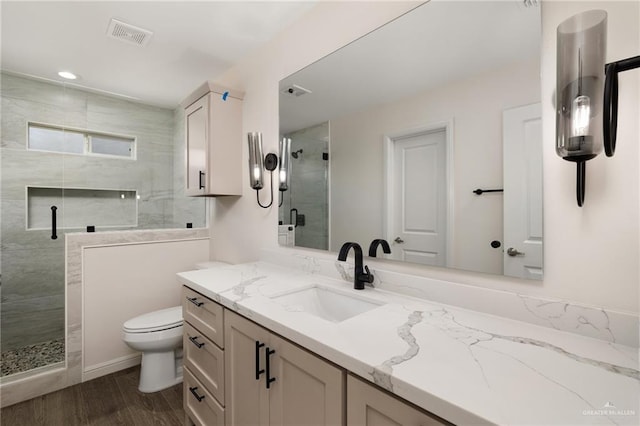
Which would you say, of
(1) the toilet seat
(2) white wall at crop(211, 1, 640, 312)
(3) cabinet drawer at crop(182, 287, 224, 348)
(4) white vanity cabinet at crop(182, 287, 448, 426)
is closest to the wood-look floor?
(4) white vanity cabinet at crop(182, 287, 448, 426)

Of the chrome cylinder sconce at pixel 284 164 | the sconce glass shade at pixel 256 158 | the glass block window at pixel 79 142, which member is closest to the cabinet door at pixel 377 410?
the chrome cylinder sconce at pixel 284 164

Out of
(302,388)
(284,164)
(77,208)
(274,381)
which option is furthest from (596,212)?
(77,208)

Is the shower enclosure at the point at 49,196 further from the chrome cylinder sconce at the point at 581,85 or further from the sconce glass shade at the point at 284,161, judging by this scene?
the chrome cylinder sconce at the point at 581,85

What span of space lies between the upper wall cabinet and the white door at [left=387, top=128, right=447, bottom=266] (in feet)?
4.58

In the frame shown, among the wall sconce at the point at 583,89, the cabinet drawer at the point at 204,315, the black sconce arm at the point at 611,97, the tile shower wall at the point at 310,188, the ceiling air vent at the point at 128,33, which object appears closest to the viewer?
the black sconce arm at the point at 611,97

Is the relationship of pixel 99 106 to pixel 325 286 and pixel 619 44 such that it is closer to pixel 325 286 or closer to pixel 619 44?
pixel 325 286

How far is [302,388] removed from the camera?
3.00 ft

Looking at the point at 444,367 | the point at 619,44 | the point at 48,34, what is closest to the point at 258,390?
the point at 444,367

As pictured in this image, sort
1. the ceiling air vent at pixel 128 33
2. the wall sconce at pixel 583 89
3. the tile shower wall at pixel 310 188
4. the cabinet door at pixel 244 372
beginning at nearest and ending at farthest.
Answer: the wall sconce at pixel 583 89
the cabinet door at pixel 244 372
the tile shower wall at pixel 310 188
the ceiling air vent at pixel 128 33

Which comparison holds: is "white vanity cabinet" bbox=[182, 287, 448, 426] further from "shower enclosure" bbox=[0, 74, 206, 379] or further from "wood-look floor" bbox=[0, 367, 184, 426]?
"shower enclosure" bbox=[0, 74, 206, 379]

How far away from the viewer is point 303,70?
1798 mm

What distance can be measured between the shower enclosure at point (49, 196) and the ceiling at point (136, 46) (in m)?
0.27

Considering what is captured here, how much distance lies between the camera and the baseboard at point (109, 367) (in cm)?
227

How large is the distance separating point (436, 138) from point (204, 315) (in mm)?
1376
